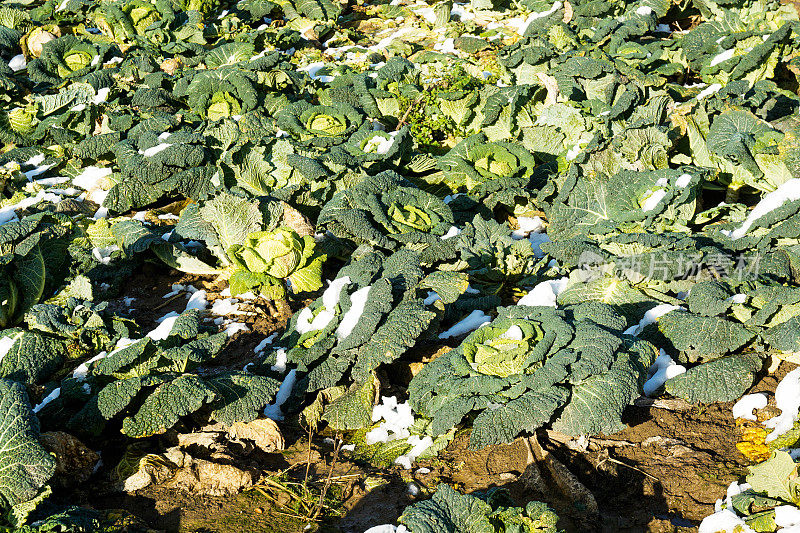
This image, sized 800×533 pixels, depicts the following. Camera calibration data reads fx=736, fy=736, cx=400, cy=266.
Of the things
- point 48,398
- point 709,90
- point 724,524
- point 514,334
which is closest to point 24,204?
point 48,398

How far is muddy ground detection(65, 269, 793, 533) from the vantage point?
311 cm

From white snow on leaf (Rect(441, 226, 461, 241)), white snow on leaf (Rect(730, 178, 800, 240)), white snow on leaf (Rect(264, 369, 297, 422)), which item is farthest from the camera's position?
white snow on leaf (Rect(441, 226, 461, 241))

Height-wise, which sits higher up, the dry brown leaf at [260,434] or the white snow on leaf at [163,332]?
the white snow on leaf at [163,332]

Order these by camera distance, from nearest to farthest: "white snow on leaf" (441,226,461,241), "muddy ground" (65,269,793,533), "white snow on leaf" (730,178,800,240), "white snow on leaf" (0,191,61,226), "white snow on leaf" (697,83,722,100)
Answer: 1. "muddy ground" (65,269,793,533)
2. "white snow on leaf" (730,178,800,240)
3. "white snow on leaf" (441,226,461,241)
4. "white snow on leaf" (0,191,61,226)
5. "white snow on leaf" (697,83,722,100)

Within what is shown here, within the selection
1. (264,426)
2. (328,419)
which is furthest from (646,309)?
(264,426)

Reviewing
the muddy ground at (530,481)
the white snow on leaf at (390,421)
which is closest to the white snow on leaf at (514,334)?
the muddy ground at (530,481)

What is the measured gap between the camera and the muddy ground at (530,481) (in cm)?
311

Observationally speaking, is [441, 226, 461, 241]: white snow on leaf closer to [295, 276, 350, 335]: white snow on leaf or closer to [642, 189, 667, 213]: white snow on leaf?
[295, 276, 350, 335]: white snow on leaf

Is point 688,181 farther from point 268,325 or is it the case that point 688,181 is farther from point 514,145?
point 268,325

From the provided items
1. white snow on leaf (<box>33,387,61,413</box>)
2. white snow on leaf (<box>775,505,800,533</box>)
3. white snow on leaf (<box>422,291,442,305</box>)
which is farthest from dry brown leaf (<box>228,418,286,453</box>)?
white snow on leaf (<box>775,505,800,533</box>)

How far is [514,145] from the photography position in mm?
6266

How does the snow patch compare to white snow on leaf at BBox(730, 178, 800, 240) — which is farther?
white snow on leaf at BBox(730, 178, 800, 240)

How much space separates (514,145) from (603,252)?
1.79 metres

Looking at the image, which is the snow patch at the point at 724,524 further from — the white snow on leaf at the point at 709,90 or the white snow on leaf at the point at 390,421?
the white snow on leaf at the point at 709,90
